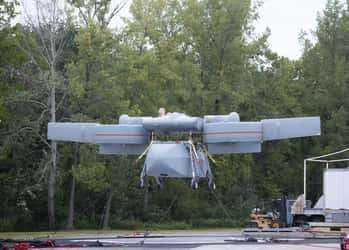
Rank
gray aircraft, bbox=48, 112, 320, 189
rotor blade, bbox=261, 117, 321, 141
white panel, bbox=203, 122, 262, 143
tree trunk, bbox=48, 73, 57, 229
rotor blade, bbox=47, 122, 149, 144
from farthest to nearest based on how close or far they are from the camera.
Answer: tree trunk, bbox=48, 73, 57, 229
rotor blade, bbox=47, 122, 149, 144
white panel, bbox=203, 122, 262, 143
gray aircraft, bbox=48, 112, 320, 189
rotor blade, bbox=261, 117, 321, 141

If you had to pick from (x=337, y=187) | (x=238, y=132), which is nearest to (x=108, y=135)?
(x=238, y=132)

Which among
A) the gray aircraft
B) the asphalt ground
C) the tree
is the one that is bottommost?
the asphalt ground

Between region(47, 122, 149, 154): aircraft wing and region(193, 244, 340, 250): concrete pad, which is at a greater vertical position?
region(47, 122, 149, 154): aircraft wing

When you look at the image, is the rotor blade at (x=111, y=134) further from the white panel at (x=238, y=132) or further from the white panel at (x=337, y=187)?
the white panel at (x=337, y=187)

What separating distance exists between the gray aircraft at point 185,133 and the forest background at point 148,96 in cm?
1827

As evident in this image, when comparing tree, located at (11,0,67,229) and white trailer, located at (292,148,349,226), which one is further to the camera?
tree, located at (11,0,67,229)

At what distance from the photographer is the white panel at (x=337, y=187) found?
31.8m

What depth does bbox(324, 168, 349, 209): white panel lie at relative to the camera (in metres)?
31.8

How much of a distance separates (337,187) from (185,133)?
41.1 ft

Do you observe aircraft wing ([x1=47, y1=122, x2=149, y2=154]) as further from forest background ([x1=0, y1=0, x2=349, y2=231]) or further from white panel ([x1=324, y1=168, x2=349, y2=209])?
forest background ([x1=0, y1=0, x2=349, y2=231])

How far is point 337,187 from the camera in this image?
32.1 meters

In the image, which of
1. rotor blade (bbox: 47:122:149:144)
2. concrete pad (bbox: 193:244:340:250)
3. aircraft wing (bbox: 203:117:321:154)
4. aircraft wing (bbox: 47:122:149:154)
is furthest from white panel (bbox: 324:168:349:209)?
rotor blade (bbox: 47:122:149:144)

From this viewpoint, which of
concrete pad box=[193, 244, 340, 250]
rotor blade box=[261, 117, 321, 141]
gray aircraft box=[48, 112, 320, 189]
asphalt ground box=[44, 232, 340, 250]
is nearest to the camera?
rotor blade box=[261, 117, 321, 141]

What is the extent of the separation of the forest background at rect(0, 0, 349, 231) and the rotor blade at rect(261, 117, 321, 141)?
69.7ft
